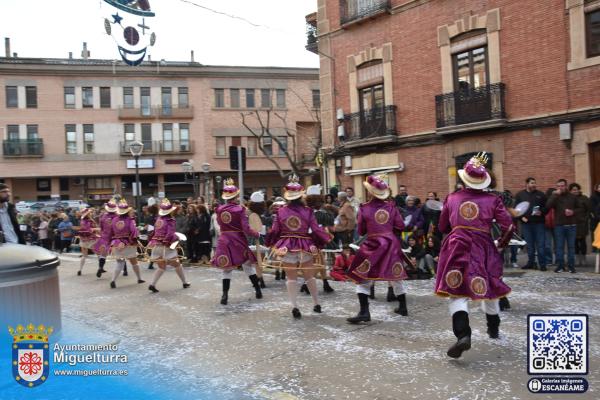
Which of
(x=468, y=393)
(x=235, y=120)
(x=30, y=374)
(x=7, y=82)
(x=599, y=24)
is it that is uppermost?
(x=7, y=82)

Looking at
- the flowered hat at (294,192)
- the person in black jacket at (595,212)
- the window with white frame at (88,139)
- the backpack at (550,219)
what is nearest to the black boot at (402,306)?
the flowered hat at (294,192)

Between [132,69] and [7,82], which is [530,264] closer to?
[132,69]

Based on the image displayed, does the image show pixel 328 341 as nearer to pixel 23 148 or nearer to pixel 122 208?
pixel 122 208

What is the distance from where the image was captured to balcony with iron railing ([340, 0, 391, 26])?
16766 millimetres

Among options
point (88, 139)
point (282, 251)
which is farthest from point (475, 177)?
point (88, 139)

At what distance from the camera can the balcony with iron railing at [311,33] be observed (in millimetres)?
20859

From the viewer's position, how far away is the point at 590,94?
12.5 metres

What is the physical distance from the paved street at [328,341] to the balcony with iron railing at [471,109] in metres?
5.74

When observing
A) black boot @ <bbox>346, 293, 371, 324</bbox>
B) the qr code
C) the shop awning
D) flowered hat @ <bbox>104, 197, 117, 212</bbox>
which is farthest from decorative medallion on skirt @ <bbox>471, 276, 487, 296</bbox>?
the shop awning

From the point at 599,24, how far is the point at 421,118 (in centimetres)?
528

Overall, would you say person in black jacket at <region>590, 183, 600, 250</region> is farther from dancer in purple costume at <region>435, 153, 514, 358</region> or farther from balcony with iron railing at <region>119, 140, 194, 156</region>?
balcony with iron railing at <region>119, 140, 194, 156</region>

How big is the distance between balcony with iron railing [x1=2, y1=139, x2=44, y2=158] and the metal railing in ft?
88.8

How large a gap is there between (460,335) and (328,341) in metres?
1.51

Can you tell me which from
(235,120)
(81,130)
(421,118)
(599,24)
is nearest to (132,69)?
(81,130)
